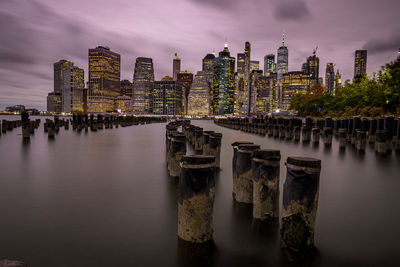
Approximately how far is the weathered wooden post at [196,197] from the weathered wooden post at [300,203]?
1292 mm

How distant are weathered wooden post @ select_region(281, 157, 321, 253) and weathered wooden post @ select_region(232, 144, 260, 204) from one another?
185 centimetres

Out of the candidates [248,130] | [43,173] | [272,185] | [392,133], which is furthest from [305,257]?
[248,130]

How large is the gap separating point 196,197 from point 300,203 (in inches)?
66.4

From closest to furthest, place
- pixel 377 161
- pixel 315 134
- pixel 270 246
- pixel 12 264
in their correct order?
pixel 12 264 → pixel 270 246 → pixel 377 161 → pixel 315 134

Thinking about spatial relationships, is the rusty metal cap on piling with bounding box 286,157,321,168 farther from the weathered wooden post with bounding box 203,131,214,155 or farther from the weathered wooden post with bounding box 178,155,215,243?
the weathered wooden post with bounding box 203,131,214,155

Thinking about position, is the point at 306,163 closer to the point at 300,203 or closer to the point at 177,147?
the point at 300,203

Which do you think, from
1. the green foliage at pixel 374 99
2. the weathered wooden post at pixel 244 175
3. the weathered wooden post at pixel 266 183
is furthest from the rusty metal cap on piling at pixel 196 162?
the green foliage at pixel 374 99

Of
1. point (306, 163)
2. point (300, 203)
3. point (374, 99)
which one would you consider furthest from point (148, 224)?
point (374, 99)

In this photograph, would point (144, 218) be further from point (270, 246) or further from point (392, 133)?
point (392, 133)

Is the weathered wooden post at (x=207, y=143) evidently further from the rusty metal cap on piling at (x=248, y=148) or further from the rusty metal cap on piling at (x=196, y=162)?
the rusty metal cap on piling at (x=196, y=162)

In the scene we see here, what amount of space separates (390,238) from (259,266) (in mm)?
2905

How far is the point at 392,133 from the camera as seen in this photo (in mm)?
21594

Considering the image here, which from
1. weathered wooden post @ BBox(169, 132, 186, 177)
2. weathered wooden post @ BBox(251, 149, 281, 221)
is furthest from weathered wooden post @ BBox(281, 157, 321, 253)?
weathered wooden post @ BBox(169, 132, 186, 177)

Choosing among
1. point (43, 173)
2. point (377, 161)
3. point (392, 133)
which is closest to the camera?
point (43, 173)
